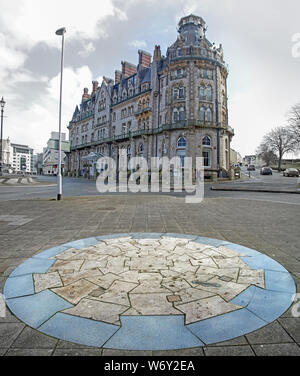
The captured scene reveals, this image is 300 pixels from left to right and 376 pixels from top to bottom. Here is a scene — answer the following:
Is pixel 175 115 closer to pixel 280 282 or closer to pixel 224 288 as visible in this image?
pixel 280 282

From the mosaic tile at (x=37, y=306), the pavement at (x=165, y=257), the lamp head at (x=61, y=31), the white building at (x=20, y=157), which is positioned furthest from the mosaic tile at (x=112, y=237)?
the white building at (x=20, y=157)

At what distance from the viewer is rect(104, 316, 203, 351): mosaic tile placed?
5.95ft

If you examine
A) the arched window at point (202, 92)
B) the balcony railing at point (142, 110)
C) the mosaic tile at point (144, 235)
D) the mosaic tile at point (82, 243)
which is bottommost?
the mosaic tile at point (82, 243)

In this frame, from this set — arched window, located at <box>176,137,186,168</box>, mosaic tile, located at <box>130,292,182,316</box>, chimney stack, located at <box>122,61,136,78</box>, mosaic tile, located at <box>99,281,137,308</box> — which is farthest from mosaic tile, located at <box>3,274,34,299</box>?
chimney stack, located at <box>122,61,136,78</box>

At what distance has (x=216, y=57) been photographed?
37594 millimetres

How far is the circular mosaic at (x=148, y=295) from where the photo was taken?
77.5 inches

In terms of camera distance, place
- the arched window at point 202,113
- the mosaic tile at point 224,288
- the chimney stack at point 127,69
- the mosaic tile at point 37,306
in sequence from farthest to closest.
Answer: the chimney stack at point 127,69 → the arched window at point 202,113 → the mosaic tile at point 224,288 → the mosaic tile at point 37,306

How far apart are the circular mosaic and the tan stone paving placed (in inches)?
0.4

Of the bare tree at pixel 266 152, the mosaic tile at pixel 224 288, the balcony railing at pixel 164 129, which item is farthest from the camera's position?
the bare tree at pixel 266 152

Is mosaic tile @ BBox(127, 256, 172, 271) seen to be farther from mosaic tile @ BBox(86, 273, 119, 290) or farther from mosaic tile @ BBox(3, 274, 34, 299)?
mosaic tile @ BBox(3, 274, 34, 299)

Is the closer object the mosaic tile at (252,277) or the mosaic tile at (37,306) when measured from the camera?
the mosaic tile at (37,306)

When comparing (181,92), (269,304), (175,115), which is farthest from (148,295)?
(181,92)

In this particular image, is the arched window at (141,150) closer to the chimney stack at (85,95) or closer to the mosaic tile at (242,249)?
the mosaic tile at (242,249)

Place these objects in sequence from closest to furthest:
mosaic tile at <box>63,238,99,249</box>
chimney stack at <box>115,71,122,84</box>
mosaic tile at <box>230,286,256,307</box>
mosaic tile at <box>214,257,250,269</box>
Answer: mosaic tile at <box>230,286,256,307</box> → mosaic tile at <box>214,257,250,269</box> → mosaic tile at <box>63,238,99,249</box> → chimney stack at <box>115,71,122,84</box>
